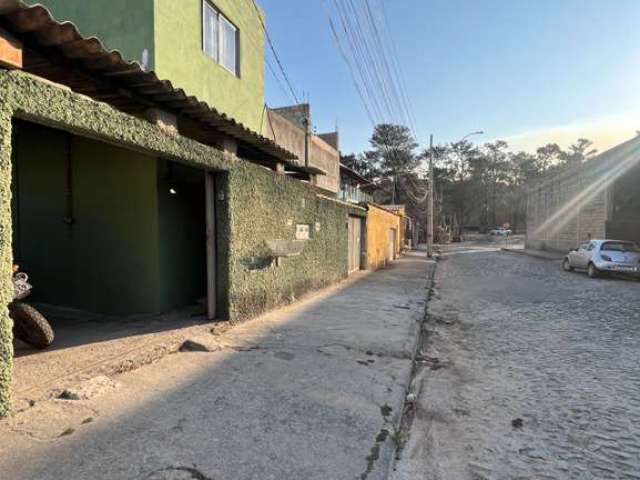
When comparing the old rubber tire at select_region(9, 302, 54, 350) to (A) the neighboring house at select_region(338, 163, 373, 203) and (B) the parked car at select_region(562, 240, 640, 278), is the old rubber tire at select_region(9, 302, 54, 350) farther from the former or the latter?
(A) the neighboring house at select_region(338, 163, 373, 203)

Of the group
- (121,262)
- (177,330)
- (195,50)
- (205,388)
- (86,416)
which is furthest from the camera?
(195,50)

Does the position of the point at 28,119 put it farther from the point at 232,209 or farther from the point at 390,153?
the point at 390,153

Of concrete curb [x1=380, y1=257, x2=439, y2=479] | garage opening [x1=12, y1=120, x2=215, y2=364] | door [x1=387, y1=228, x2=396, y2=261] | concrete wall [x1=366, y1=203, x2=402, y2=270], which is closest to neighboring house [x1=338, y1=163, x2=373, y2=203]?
door [x1=387, y1=228, x2=396, y2=261]

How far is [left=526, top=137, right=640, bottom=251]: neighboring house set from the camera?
2236 centimetres

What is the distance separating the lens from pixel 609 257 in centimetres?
1548

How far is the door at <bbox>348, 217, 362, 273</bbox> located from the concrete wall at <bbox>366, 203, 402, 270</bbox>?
0.60 meters

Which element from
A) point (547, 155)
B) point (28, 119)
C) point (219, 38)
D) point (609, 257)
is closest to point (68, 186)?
point (28, 119)

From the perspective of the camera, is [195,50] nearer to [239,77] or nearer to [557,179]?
[239,77]

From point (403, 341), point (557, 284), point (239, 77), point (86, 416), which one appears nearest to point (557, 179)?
point (557, 284)

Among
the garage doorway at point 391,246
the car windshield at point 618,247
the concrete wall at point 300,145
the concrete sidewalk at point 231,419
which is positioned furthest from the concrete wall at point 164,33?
the car windshield at point 618,247

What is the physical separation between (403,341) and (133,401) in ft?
12.5

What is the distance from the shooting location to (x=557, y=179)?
105 feet

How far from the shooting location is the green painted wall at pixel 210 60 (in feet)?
25.9

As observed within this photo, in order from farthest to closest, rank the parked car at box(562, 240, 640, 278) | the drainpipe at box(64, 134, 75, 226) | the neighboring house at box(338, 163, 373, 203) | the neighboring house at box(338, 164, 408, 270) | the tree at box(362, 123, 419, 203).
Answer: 1. the tree at box(362, 123, 419, 203)
2. the neighboring house at box(338, 163, 373, 203)
3. the neighboring house at box(338, 164, 408, 270)
4. the parked car at box(562, 240, 640, 278)
5. the drainpipe at box(64, 134, 75, 226)
